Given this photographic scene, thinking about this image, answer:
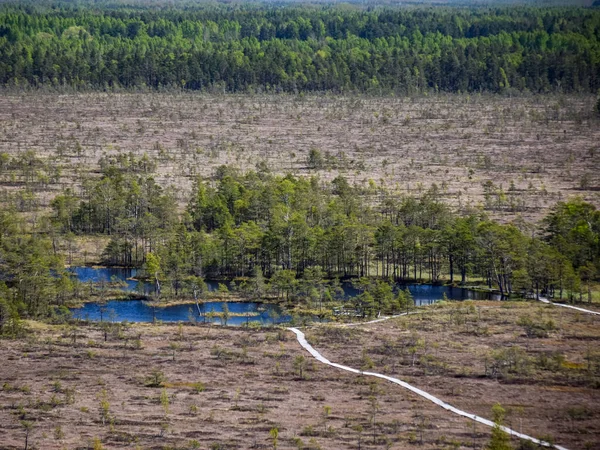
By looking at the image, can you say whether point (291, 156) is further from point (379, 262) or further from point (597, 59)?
point (597, 59)

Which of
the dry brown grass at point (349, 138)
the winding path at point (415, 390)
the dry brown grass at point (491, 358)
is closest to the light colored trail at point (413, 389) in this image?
the winding path at point (415, 390)

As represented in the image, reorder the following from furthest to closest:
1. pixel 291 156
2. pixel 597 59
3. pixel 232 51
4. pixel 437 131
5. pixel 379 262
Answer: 1. pixel 232 51
2. pixel 597 59
3. pixel 437 131
4. pixel 291 156
5. pixel 379 262

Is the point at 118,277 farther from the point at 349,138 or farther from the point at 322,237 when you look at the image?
the point at 349,138

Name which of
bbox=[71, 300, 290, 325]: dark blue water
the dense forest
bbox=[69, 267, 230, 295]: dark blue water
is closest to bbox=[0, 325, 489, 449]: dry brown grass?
bbox=[71, 300, 290, 325]: dark blue water

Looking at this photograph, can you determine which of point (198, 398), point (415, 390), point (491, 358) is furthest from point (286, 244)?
point (198, 398)

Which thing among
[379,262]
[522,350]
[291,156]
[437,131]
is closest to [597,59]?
[437,131]
